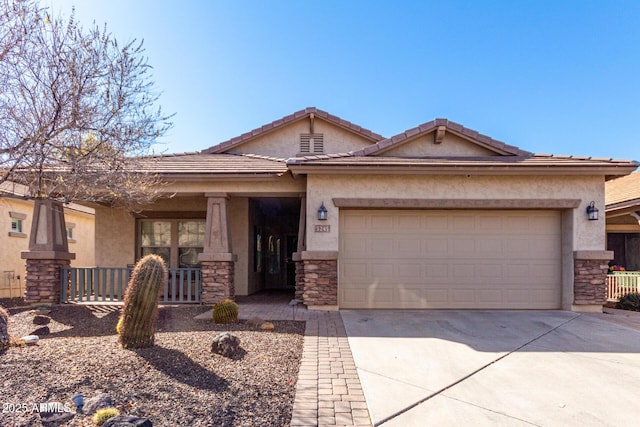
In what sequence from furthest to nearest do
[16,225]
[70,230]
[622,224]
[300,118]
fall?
[70,230] < [622,224] < [16,225] < [300,118]

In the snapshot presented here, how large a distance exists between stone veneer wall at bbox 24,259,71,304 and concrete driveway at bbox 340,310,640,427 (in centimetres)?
756

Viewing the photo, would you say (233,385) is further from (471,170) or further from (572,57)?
(572,57)

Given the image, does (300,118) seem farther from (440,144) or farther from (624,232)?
(624,232)

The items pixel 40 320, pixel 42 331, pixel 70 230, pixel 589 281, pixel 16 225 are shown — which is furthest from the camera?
pixel 70 230

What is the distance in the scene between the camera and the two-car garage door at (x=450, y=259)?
27.6 feet

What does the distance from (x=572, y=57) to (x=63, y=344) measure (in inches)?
630

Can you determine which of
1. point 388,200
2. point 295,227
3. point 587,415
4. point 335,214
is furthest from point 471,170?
point 295,227

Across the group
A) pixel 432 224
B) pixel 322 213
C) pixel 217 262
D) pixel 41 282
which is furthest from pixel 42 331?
pixel 432 224

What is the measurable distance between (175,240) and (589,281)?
1112 cm

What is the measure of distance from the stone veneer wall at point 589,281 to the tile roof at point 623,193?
13.5 feet

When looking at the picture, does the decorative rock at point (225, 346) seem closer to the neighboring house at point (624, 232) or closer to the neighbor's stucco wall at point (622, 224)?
the neighboring house at point (624, 232)

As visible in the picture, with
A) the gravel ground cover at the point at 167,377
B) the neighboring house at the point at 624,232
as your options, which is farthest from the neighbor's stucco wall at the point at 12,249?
the neighboring house at the point at 624,232

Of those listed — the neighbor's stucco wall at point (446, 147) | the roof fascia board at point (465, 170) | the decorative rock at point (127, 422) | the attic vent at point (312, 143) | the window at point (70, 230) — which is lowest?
the decorative rock at point (127, 422)

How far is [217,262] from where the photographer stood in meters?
8.88
